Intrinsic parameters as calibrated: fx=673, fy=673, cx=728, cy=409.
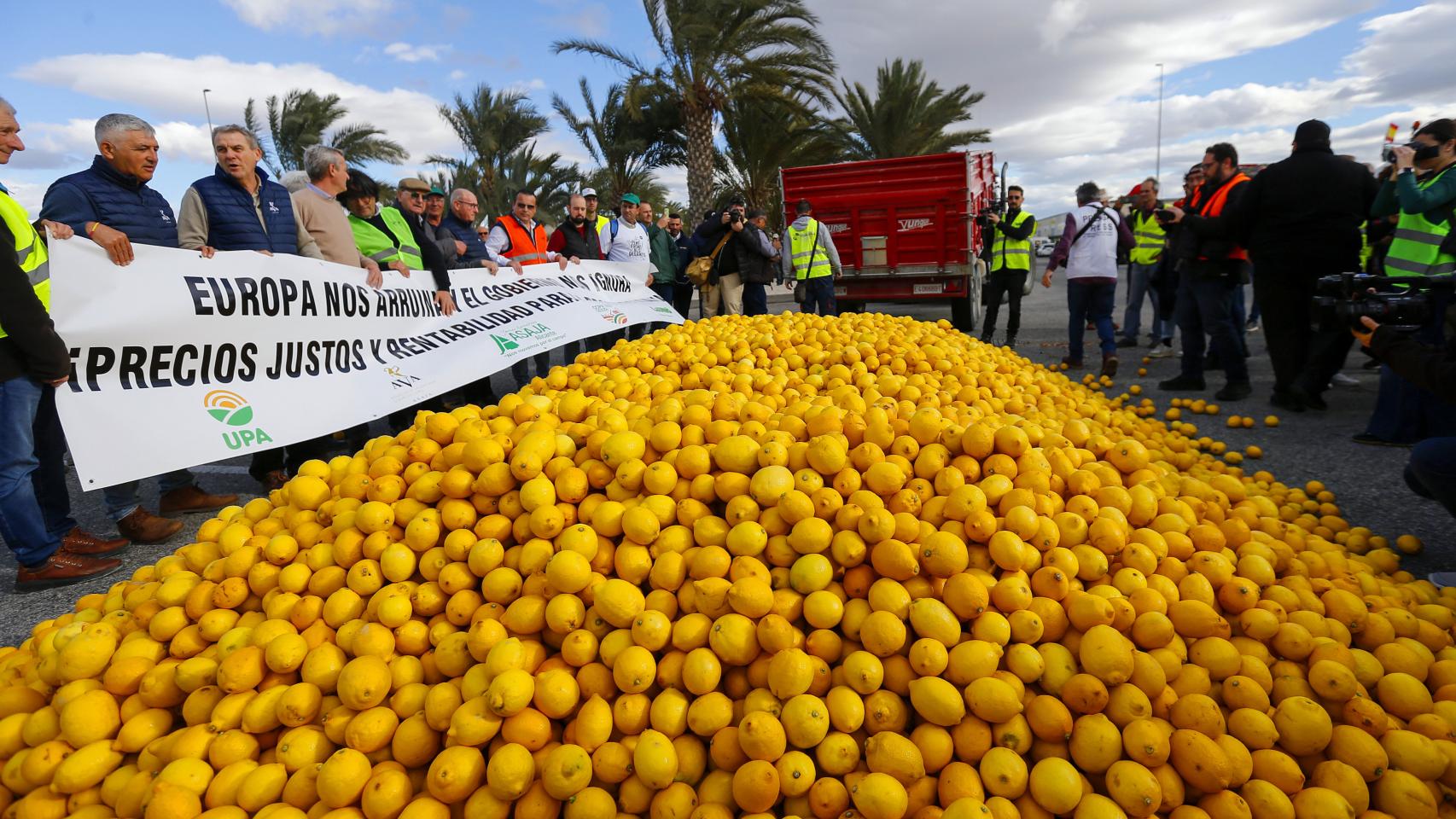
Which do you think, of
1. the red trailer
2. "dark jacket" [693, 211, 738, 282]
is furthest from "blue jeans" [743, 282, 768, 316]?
the red trailer

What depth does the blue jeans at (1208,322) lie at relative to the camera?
5879 mm

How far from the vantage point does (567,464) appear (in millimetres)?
2303

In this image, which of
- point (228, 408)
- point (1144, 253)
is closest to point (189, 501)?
point (228, 408)

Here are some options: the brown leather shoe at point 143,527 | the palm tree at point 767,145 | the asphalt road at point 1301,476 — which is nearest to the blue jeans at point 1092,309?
the asphalt road at point 1301,476

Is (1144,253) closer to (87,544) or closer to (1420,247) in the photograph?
(1420,247)

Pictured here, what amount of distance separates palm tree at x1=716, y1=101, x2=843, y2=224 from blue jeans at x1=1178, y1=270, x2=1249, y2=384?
13.5 meters

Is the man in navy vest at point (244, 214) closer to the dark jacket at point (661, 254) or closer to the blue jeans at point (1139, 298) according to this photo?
the dark jacket at point (661, 254)

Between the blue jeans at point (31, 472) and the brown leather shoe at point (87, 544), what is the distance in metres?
0.05

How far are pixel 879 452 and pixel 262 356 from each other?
4.04m

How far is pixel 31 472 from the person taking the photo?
129 inches

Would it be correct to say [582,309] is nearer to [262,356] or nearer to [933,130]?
[262,356]

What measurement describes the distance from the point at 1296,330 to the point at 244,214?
7949 mm

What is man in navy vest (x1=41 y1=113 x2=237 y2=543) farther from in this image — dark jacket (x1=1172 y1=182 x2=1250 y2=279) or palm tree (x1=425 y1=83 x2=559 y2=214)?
palm tree (x1=425 y1=83 x2=559 y2=214)

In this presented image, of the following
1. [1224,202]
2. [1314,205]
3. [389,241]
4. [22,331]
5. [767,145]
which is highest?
[767,145]
